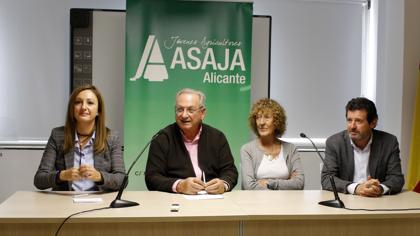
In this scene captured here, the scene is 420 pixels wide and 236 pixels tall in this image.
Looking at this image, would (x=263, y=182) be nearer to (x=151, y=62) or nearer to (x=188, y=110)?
(x=188, y=110)

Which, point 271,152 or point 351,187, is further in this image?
point 271,152

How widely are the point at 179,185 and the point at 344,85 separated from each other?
104 inches

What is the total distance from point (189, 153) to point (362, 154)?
1.11 metres

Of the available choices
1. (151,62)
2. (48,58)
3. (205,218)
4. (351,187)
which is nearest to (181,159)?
(205,218)

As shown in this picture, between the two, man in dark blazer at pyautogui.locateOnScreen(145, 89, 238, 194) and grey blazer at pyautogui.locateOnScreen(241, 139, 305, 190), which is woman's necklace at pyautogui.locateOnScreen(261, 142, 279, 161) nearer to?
grey blazer at pyautogui.locateOnScreen(241, 139, 305, 190)

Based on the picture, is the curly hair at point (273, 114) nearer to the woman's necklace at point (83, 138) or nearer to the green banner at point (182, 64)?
the green banner at point (182, 64)

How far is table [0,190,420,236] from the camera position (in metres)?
2.14

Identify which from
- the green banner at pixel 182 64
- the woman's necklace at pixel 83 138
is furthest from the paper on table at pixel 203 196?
the green banner at pixel 182 64

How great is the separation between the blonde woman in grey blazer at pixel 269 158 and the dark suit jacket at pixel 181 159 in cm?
21

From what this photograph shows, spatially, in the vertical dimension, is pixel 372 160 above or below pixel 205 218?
above

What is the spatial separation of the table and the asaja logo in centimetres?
175

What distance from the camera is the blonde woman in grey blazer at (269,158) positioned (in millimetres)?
3232

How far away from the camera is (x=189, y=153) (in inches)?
122

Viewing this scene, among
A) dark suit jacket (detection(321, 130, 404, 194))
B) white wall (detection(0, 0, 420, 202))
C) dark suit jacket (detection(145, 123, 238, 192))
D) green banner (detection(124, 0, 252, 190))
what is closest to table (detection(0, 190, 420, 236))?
dark suit jacket (detection(145, 123, 238, 192))
